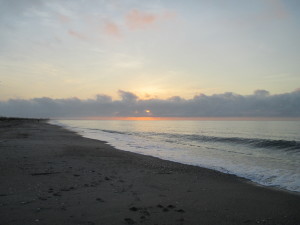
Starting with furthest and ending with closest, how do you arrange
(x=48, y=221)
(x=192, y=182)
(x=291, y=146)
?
(x=291, y=146) → (x=192, y=182) → (x=48, y=221)

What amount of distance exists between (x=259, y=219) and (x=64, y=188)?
245 inches

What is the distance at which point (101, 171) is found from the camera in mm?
11180

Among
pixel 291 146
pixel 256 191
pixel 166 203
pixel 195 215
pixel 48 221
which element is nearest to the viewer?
pixel 48 221

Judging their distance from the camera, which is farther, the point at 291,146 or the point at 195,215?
the point at 291,146

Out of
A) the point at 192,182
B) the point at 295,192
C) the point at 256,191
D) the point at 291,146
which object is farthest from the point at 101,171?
the point at 291,146

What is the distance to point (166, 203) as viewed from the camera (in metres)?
6.92

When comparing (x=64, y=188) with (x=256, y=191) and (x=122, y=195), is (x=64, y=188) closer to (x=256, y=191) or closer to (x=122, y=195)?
(x=122, y=195)

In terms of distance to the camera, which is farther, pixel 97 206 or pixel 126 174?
pixel 126 174

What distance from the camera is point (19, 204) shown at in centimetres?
613

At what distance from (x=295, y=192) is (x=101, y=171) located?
8.62m

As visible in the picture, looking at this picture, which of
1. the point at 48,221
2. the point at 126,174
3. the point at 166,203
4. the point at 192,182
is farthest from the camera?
the point at 126,174

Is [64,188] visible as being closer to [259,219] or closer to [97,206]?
[97,206]

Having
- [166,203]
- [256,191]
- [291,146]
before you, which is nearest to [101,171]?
[166,203]

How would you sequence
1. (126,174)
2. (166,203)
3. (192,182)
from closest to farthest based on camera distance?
(166,203) < (192,182) < (126,174)
